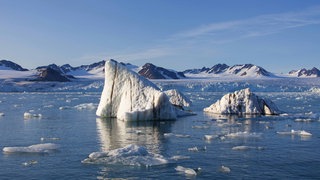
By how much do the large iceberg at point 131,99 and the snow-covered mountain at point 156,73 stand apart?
13736 centimetres

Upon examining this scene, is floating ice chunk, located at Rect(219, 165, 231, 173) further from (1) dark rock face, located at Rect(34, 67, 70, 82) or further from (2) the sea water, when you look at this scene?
(1) dark rock face, located at Rect(34, 67, 70, 82)

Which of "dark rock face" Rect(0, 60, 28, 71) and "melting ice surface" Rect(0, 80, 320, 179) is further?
"dark rock face" Rect(0, 60, 28, 71)

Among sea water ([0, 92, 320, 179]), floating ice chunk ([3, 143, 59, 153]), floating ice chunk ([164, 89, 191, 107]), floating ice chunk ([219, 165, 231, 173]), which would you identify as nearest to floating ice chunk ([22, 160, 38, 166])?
sea water ([0, 92, 320, 179])

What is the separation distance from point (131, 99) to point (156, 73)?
476 feet

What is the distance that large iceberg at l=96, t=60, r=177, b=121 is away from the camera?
24719 mm

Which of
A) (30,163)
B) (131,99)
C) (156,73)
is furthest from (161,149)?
(156,73)

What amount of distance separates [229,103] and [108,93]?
894 centimetres

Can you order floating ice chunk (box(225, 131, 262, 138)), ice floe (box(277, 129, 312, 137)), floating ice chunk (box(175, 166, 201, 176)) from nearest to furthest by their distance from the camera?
floating ice chunk (box(175, 166, 201, 176)) < floating ice chunk (box(225, 131, 262, 138)) < ice floe (box(277, 129, 312, 137))

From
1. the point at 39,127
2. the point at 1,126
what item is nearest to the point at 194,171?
the point at 39,127

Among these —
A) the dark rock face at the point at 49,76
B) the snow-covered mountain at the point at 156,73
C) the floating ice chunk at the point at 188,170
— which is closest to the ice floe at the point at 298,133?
the floating ice chunk at the point at 188,170

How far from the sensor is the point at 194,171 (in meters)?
11.8

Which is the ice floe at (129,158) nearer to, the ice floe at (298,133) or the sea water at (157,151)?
the sea water at (157,151)

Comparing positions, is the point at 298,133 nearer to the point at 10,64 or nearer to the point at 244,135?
the point at 244,135

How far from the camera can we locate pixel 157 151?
49.7ft
